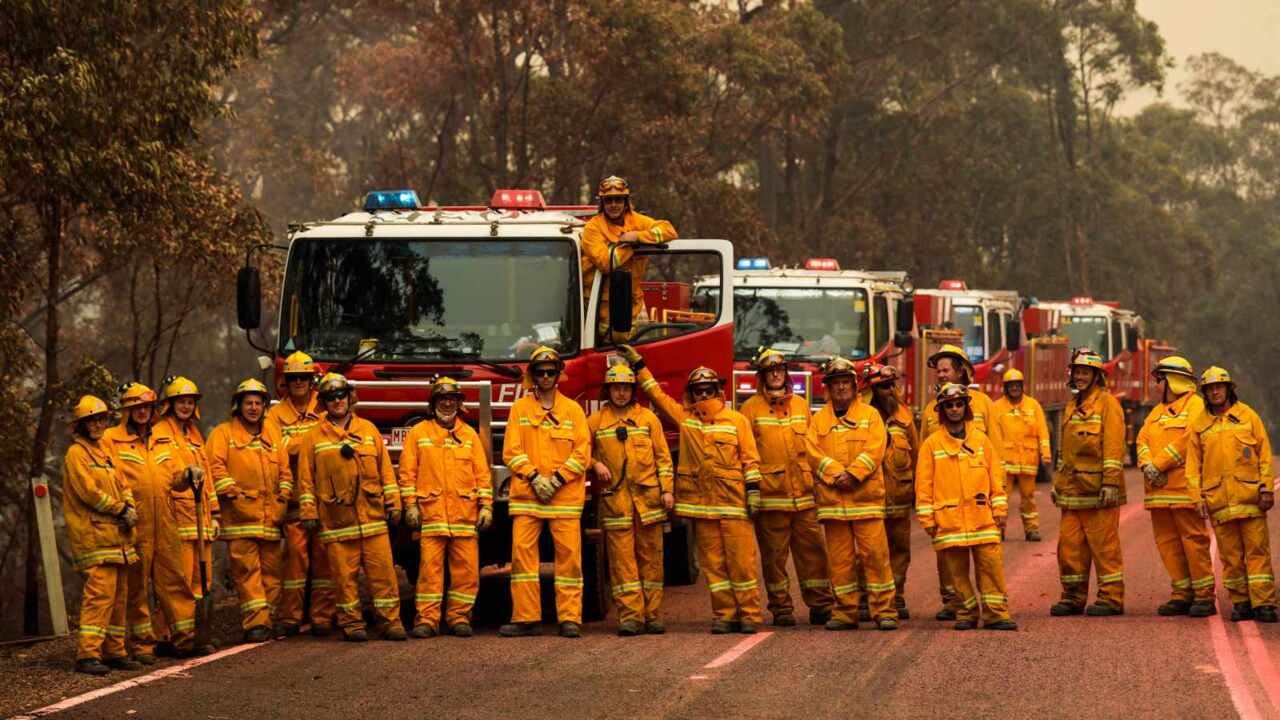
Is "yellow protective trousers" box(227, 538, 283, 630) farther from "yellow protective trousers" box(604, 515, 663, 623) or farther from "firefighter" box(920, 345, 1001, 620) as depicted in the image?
"firefighter" box(920, 345, 1001, 620)

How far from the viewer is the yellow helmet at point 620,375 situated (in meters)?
12.6

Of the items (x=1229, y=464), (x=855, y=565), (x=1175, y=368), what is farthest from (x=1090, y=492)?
(x=855, y=565)

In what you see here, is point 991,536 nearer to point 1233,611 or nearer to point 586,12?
point 1233,611

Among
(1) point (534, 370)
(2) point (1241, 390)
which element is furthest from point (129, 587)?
(2) point (1241, 390)

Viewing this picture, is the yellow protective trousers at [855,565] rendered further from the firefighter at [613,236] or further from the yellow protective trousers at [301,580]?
the yellow protective trousers at [301,580]

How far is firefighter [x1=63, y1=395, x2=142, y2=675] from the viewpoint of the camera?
446 inches

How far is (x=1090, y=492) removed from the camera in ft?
44.3

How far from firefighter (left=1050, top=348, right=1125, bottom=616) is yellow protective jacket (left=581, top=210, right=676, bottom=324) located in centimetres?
320

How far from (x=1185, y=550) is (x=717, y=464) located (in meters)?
3.59

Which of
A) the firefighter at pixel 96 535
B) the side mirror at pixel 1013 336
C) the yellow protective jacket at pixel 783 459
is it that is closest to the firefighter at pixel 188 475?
the firefighter at pixel 96 535

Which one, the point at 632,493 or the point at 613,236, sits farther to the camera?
the point at 613,236

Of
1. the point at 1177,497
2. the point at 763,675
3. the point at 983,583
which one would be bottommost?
the point at 763,675

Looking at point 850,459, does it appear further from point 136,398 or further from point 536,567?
point 136,398

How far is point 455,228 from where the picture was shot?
13648 mm
